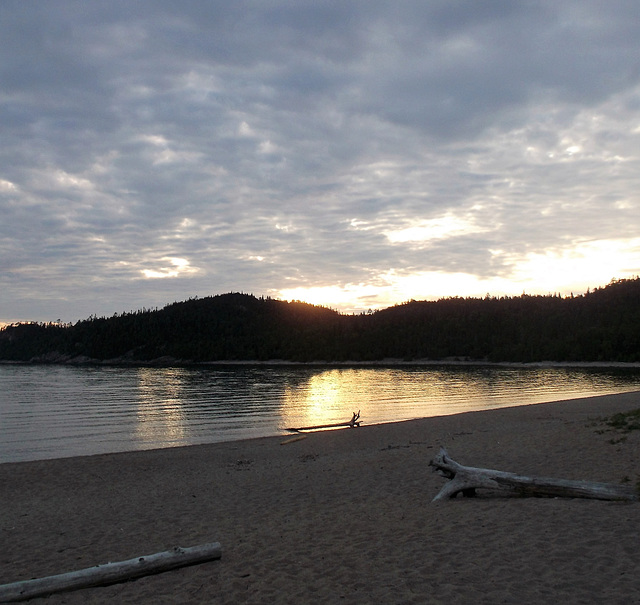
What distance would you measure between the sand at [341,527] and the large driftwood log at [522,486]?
1.03ft

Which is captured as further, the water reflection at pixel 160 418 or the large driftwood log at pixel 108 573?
the water reflection at pixel 160 418

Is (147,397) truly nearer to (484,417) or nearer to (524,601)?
(484,417)

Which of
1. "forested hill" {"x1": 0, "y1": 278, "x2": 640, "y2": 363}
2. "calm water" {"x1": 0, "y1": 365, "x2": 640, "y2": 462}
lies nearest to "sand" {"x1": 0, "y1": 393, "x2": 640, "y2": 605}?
"calm water" {"x1": 0, "y1": 365, "x2": 640, "y2": 462}

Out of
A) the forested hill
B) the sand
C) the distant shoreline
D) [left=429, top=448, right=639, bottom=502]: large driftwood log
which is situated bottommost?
the distant shoreline

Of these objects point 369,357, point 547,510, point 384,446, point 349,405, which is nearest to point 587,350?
point 369,357

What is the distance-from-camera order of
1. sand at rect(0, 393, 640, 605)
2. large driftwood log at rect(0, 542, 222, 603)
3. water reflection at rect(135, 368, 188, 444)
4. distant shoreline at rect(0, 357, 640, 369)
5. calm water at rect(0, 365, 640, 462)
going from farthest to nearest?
distant shoreline at rect(0, 357, 640, 369) < water reflection at rect(135, 368, 188, 444) < calm water at rect(0, 365, 640, 462) < large driftwood log at rect(0, 542, 222, 603) < sand at rect(0, 393, 640, 605)

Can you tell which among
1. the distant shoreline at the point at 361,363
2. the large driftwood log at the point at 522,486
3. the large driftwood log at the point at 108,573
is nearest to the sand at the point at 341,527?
the large driftwood log at the point at 108,573

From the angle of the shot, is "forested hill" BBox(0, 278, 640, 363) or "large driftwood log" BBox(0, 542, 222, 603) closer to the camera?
"large driftwood log" BBox(0, 542, 222, 603)

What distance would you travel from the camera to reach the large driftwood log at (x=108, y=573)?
7130mm

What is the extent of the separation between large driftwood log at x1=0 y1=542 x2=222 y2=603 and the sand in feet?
0.40

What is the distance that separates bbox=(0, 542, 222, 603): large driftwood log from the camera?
7.13 m

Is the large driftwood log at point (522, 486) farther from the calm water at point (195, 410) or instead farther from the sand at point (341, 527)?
the calm water at point (195, 410)

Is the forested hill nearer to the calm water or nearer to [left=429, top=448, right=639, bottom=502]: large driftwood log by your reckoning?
the calm water

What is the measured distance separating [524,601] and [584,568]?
1.34 m
